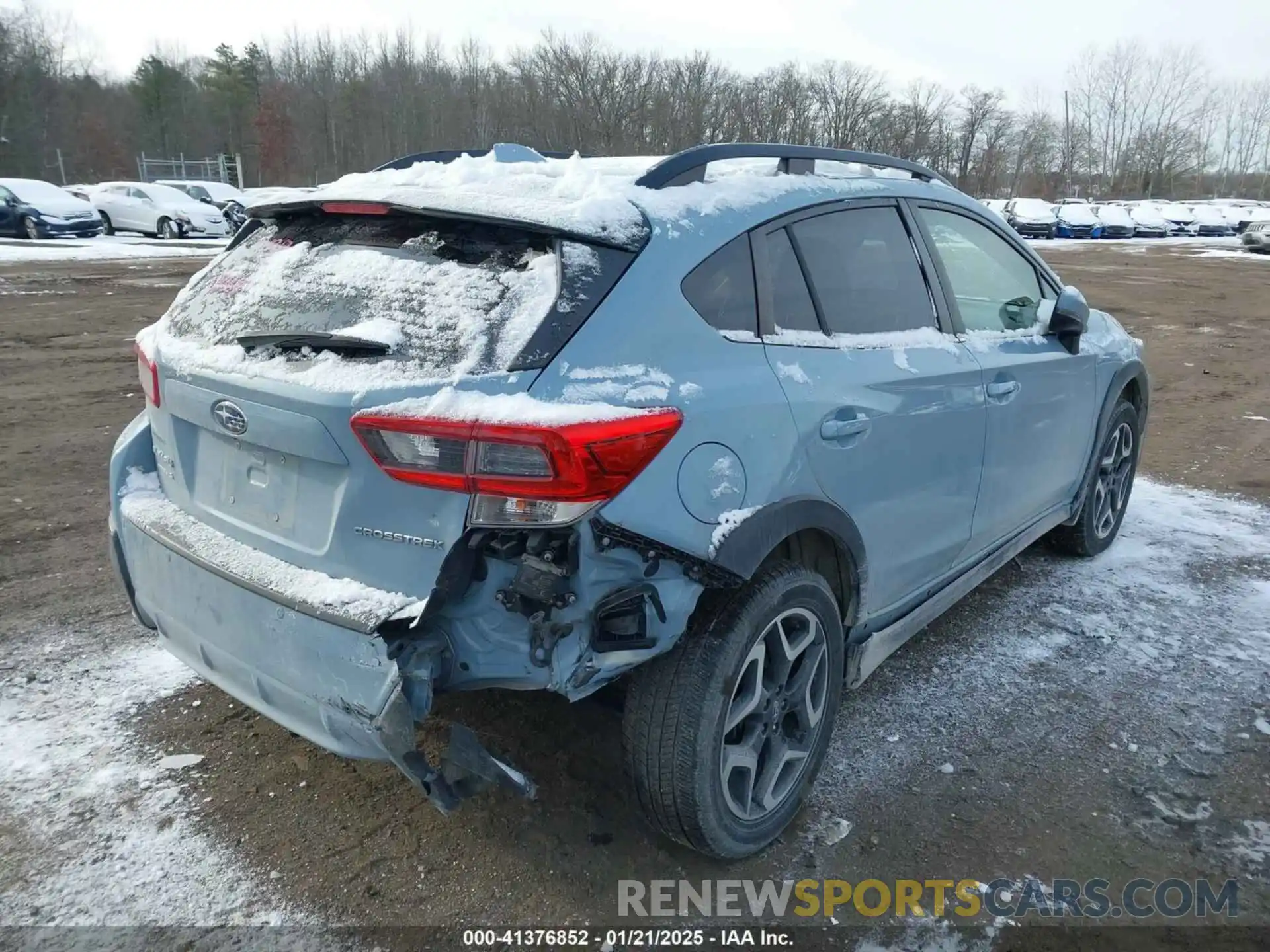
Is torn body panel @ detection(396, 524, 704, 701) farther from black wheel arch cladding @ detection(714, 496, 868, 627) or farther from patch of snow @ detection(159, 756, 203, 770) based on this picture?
patch of snow @ detection(159, 756, 203, 770)

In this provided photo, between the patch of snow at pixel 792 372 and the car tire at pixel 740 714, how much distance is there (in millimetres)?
500

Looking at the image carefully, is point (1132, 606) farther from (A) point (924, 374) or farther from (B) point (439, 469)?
(B) point (439, 469)

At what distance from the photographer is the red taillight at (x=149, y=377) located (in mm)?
2666

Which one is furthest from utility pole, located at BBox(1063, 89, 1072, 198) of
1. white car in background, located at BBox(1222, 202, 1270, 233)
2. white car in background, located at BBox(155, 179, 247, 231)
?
white car in background, located at BBox(155, 179, 247, 231)

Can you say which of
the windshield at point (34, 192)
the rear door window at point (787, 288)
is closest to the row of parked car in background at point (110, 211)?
the windshield at point (34, 192)

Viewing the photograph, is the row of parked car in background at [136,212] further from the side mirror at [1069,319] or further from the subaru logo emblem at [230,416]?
the subaru logo emblem at [230,416]

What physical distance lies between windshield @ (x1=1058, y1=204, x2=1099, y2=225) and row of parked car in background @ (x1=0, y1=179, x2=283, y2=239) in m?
34.3

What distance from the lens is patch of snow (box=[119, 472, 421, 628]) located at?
210 centimetres

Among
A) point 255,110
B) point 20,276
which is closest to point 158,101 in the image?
point 255,110

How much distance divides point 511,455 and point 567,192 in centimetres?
82

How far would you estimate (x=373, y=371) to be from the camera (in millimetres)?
2127

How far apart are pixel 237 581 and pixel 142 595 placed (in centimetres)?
59

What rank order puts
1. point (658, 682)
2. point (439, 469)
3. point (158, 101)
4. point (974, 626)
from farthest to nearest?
point (158, 101) < point (974, 626) < point (658, 682) < point (439, 469)

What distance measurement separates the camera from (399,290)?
2.28 m
